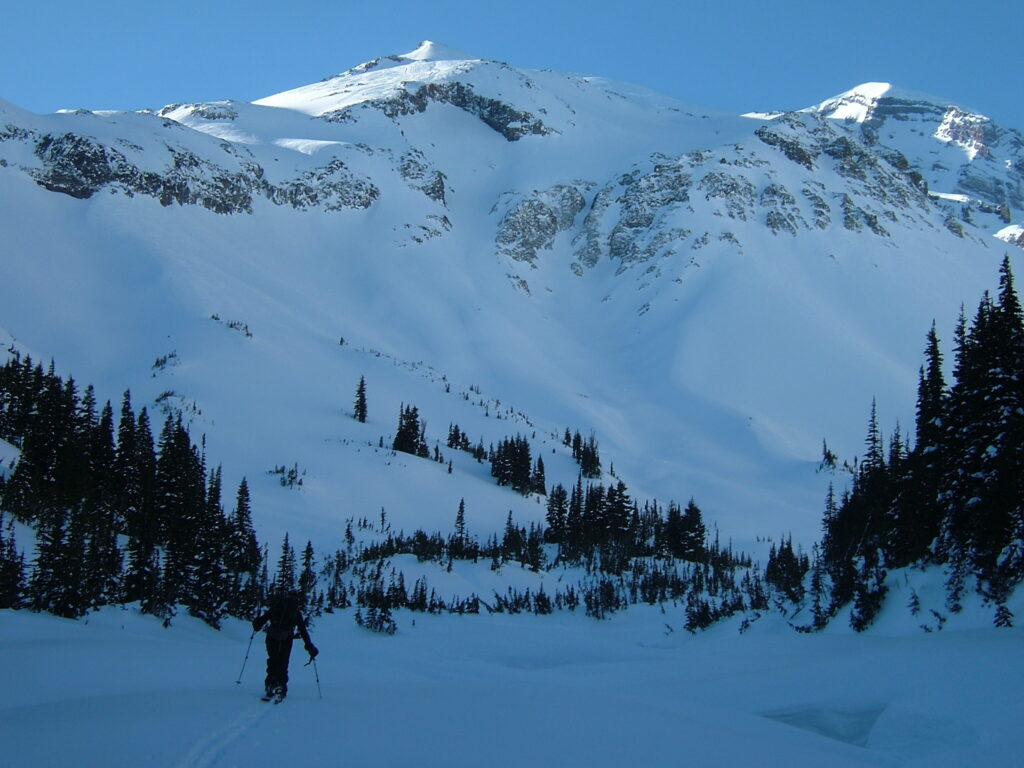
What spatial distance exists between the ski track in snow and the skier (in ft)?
5.35

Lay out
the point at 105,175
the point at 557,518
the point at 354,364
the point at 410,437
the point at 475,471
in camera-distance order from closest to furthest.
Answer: the point at 557,518, the point at 410,437, the point at 475,471, the point at 354,364, the point at 105,175

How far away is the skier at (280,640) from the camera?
14859 mm

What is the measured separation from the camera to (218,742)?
10.7 metres

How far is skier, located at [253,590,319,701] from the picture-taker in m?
14.9

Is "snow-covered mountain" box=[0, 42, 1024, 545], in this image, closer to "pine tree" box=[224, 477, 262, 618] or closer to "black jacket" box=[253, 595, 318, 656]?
"pine tree" box=[224, 477, 262, 618]

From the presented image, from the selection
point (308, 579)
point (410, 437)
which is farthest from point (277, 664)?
point (410, 437)

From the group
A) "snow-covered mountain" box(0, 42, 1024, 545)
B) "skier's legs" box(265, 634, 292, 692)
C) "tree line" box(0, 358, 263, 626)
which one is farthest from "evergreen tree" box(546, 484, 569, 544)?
"skier's legs" box(265, 634, 292, 692)

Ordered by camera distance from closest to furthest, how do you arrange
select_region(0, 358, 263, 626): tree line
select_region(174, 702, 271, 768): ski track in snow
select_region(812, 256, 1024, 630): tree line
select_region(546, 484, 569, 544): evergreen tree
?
1. select_region(174, 702, 271, 768): ski track in snow
2. select_region(812, 256, 1024, 630): tree line
3. select_region(0, 358, 263, 626): tree line
4. select_region(546, 484, 569, 544): evergreen tree

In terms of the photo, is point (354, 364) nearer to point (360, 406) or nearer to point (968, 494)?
point (360, 406)

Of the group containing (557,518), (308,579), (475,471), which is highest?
Answer: (475,471)

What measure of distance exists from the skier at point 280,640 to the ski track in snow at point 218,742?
1.63 m

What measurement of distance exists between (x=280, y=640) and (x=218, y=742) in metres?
4.62

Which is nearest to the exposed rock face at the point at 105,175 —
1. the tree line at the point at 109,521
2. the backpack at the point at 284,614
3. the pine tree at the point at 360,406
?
the pine tree at the point at 360,406

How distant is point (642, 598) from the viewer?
66750 mm
